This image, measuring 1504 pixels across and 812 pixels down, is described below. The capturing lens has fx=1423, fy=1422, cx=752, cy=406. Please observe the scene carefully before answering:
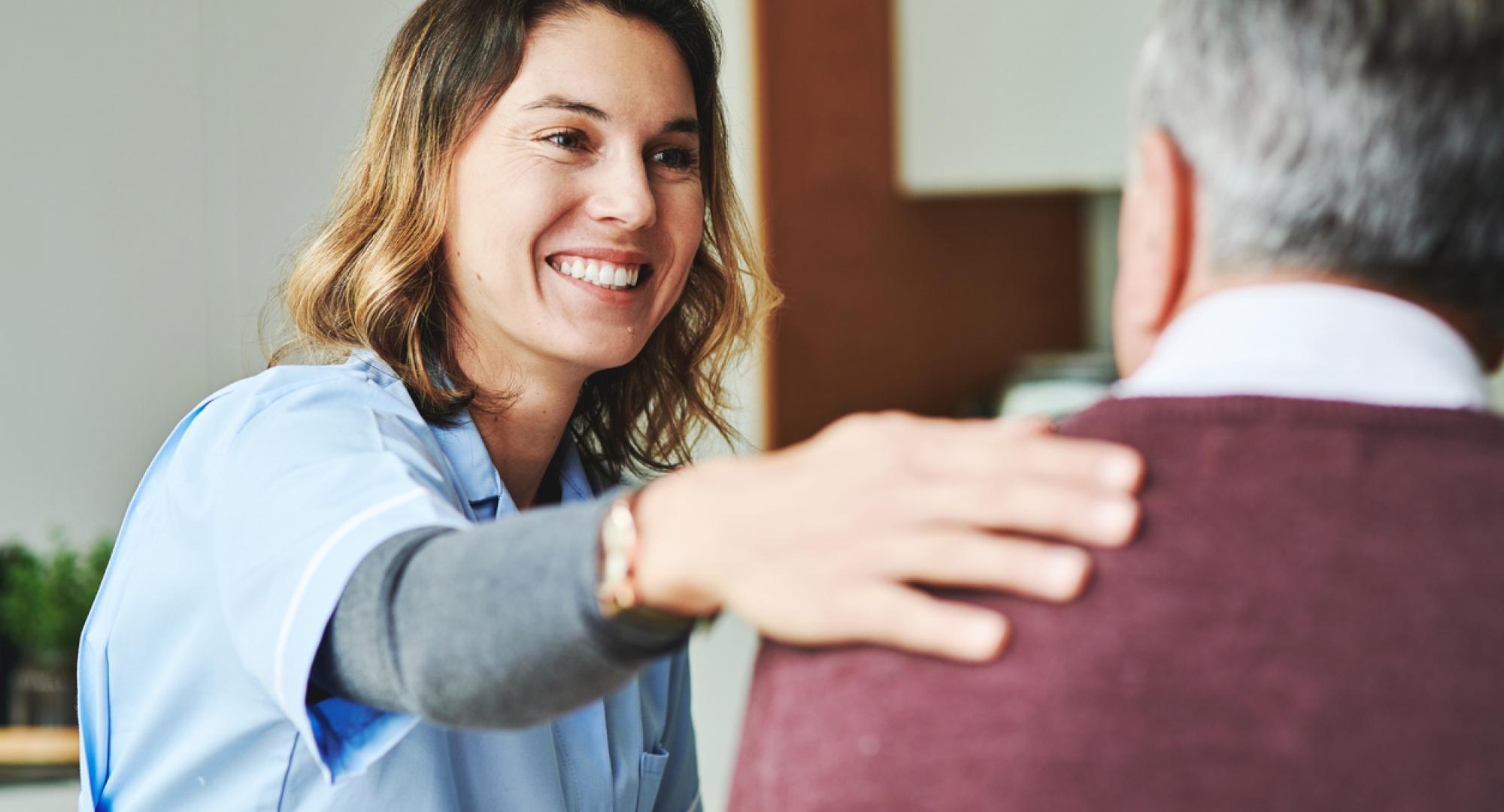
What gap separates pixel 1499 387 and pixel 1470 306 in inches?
96.1

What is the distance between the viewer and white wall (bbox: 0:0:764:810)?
9.95ft

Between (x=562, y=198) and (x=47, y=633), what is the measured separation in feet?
5.55

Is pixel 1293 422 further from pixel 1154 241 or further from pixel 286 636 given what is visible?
pixel 286 636

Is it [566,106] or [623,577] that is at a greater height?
[566,106]

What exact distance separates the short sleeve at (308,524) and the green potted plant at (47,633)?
1.75 m

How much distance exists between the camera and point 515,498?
1291 mm

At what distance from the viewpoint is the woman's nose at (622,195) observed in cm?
123

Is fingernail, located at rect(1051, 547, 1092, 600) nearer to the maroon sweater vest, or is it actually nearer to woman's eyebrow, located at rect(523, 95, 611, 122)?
the maroon sweater vest

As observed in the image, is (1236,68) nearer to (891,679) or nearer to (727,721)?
(891,679)

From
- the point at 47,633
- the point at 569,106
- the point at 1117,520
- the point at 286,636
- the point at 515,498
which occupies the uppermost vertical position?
the point at 569,106

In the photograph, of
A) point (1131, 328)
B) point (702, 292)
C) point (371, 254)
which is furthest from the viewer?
point (702, 292)

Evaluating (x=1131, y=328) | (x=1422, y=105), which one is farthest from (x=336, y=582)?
(x=1422, y=105)

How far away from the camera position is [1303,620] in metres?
0.53

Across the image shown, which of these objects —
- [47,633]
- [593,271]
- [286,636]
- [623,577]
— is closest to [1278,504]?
[623,577]
